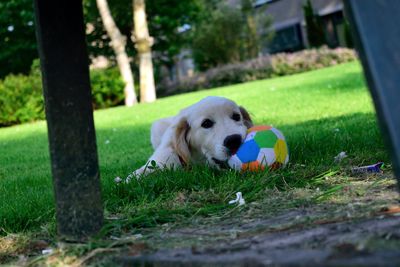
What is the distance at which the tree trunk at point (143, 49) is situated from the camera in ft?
61.6

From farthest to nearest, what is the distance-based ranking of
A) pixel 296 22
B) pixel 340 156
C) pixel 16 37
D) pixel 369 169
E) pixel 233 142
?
pixel 296 22, pixel 16 37, pixel 340 156, pixel 233 142, pixel 369 169

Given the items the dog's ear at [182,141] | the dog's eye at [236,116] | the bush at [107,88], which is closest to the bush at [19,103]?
the bush at [107,88]

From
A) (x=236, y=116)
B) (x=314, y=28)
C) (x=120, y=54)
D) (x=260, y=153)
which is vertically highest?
(x=314, y=28)

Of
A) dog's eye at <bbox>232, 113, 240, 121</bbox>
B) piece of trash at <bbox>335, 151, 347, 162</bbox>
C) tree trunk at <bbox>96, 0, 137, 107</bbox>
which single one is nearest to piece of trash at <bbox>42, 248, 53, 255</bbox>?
dog's eye at <bbox>232, 113, 240, 121</bbox>

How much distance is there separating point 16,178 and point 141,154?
4.60 feet

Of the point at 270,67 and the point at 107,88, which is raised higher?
the point at 270,67

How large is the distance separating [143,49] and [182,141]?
Answer: 1565cm

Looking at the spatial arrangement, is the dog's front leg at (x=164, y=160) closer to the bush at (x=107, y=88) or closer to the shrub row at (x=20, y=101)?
the shrub row at (x=20, y=101)

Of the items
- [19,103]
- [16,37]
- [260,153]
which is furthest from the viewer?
[16,37]

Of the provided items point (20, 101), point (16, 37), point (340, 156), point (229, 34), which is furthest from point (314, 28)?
point (340, 156)

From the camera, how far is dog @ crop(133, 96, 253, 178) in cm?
365

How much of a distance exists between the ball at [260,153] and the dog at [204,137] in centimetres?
8

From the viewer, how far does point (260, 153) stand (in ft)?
11.5

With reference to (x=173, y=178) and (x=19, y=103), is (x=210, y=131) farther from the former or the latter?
(x=19, y=103)
